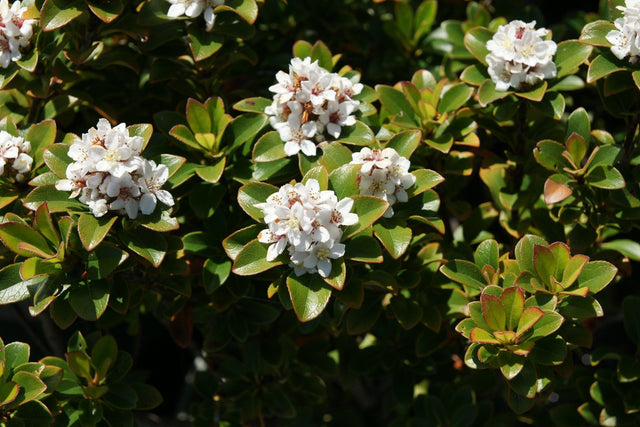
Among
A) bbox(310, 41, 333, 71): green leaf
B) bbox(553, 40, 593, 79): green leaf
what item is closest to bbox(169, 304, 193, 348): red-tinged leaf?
bbox(310, 41, 333, 71): green leaf

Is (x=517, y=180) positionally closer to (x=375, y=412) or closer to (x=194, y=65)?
(x=194, y=65)

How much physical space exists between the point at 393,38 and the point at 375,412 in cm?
183

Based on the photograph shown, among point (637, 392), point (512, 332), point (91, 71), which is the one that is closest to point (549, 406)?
point (637, 392)

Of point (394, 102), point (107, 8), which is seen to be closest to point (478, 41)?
point (394, 102)

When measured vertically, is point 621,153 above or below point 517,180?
above

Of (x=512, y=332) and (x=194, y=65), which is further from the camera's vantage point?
(x=194, y=65)

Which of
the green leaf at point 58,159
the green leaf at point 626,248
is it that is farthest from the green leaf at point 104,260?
the green leaf at point 626,248

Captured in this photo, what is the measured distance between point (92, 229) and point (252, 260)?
448mm

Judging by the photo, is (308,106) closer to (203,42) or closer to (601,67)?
(203,42)

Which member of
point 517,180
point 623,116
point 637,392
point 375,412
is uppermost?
point 623,116

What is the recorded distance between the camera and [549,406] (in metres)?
2.90

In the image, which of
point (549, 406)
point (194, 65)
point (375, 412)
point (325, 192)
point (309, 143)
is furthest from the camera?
point (375, 412)

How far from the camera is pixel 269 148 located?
6.64 feet

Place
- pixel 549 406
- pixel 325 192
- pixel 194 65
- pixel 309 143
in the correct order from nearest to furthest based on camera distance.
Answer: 1. pixel 325 192
2. pixel 309 143
3. pixel 194 65
4. pixel 549 406
